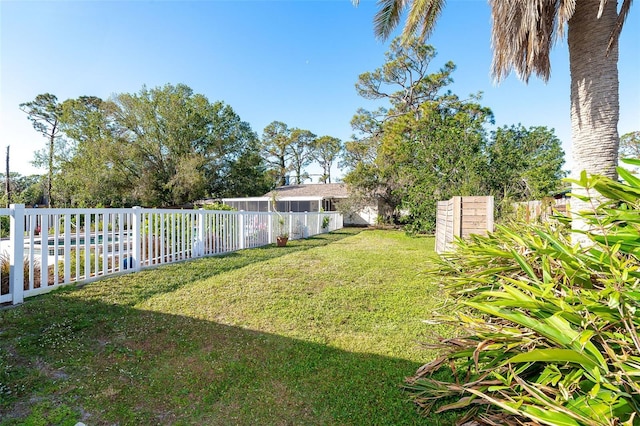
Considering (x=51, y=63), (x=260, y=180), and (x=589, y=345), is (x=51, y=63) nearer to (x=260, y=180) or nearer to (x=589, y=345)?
(x=589, y=345)

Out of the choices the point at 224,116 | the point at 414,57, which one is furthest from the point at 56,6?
the point at 224,116

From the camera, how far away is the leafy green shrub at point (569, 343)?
1206mm

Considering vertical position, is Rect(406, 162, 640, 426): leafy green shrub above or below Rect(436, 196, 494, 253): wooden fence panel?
below

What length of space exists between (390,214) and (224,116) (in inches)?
744

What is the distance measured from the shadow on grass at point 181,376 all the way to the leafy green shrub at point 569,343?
0.56 m

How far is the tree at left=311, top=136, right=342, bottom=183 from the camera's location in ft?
126

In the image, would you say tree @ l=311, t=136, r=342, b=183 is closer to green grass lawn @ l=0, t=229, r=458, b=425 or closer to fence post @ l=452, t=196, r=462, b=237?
fence post @ l=452, t=196, r=462, b=237

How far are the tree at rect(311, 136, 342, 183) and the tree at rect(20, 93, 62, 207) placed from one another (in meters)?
27.0

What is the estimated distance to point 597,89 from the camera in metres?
3.59

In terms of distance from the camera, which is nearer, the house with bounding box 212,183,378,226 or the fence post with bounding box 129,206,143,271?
the fence post with bounding box 129,206,143,271

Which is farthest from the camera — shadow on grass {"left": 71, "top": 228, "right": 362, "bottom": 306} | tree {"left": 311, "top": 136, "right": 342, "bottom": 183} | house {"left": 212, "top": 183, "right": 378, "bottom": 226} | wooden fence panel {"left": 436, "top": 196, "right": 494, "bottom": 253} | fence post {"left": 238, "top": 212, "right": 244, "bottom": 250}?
tree {"left": 311, "top": 136, "right": 342, "bottom": 183}

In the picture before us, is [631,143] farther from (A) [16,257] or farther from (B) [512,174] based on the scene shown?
(A) [16,257]

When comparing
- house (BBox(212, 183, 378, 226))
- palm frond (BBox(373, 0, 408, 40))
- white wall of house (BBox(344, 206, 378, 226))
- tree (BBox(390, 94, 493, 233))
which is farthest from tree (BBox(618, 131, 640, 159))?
palm frond (BBox(373, 0, 408, 40))

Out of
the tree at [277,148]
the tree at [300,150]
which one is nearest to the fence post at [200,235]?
the tree at [277,148]
